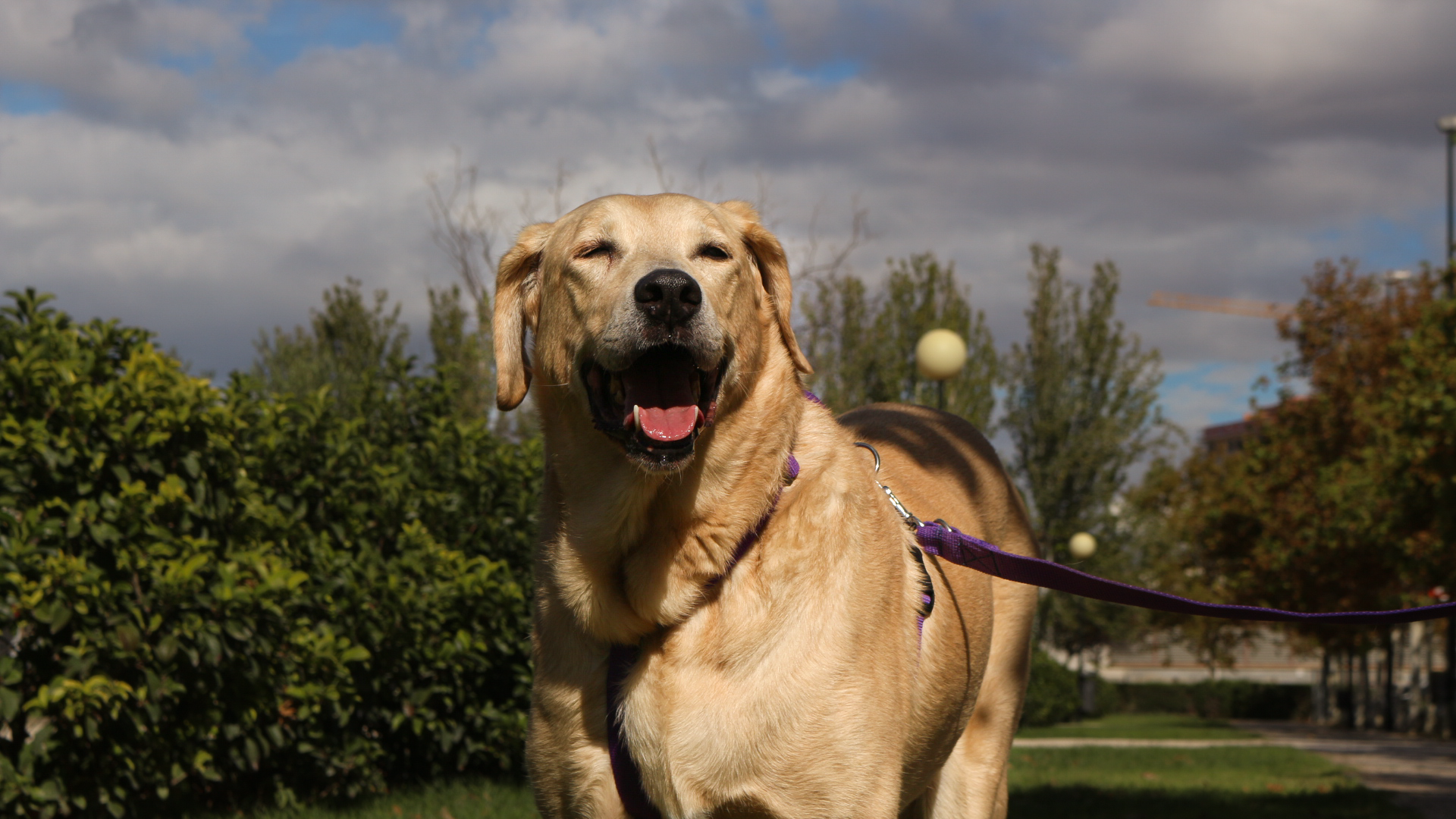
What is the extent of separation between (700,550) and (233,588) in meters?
4.13

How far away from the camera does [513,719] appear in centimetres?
810

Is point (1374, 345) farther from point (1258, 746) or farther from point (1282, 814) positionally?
point (1282, 814)

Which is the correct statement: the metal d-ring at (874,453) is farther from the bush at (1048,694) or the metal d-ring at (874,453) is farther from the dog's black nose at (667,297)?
the bush at (1048,694)

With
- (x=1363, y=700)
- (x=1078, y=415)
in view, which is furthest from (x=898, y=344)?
(x=1363, y=700)

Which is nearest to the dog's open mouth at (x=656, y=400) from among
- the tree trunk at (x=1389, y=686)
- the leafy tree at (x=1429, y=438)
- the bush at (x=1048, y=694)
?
the leafy tree at (x=1429, y=438)

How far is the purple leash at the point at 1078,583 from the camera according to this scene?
3477 millimetres

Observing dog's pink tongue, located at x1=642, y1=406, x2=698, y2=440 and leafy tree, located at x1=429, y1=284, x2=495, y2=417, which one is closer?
dog's pink tongue, located at x1=642, y1=406, x2=698, y2=440

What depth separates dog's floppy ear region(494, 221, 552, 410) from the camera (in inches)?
140

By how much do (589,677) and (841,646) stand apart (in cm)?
67

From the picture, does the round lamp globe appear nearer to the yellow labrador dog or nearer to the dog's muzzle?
the yellow labrador dog

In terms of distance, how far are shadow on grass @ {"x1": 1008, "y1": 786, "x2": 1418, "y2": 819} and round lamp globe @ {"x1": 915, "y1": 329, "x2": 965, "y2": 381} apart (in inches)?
196

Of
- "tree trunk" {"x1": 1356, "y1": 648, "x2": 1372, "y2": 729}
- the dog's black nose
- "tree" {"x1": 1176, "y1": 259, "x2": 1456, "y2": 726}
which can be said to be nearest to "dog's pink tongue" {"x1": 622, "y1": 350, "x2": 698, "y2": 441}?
the dog's black nose

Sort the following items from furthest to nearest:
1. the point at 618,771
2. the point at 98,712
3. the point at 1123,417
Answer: the point at 1123,417
the point at 98,712
the point at 618,771

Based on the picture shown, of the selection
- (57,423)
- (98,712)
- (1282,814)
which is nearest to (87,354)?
(57,423)
